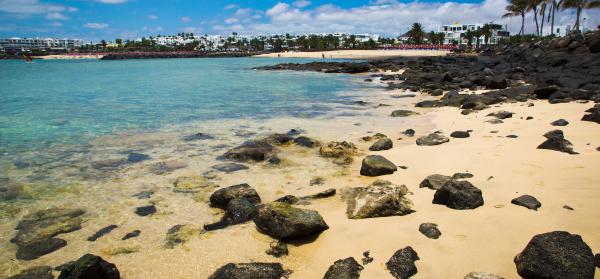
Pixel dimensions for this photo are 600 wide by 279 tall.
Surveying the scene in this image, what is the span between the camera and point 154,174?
8055 millimetres

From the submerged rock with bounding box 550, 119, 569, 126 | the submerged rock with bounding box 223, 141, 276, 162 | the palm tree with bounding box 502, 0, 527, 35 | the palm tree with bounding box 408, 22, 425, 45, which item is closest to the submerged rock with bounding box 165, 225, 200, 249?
the submerged rock with bounding box 223, 141, 276, 162

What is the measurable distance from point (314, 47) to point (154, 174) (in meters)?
162

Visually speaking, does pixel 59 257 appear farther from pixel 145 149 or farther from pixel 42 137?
pixel 42 137

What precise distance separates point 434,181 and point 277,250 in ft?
10.5

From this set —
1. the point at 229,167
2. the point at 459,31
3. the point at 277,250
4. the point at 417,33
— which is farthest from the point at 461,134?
the point at 459,31

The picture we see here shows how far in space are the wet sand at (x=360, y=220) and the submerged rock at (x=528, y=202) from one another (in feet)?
0.28

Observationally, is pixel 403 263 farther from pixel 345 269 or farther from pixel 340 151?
pixel 340 151

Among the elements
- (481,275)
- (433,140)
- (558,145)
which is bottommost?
(481,275)

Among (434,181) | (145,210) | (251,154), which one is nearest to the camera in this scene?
(145,210)

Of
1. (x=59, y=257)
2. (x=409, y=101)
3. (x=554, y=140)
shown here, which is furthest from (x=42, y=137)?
(x=409, y=101)

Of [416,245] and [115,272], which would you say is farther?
[416,245]

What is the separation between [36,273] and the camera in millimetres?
4402

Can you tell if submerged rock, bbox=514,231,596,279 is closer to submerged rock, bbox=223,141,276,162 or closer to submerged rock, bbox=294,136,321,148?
submerged rock, bbox=223,141,276,162

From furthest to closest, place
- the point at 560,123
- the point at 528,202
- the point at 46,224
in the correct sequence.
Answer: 1. the point at 560,123
2. the point at 46,224
3. the point at 528,202
